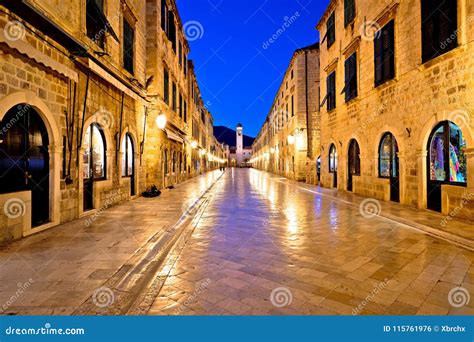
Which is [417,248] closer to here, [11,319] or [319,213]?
[319,213]

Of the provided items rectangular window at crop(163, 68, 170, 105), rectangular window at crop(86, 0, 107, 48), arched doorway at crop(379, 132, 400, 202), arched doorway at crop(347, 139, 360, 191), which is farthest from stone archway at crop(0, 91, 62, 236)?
arched doorway at crop(347, 139, 360, 191)

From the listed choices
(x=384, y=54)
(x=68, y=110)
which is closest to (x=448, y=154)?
(x=384, y=54)

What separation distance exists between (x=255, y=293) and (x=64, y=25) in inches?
303

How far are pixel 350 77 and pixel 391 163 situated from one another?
5.51 metres

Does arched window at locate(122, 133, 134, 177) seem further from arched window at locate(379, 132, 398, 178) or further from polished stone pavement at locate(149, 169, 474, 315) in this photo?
arched window at locate(379, 132, 398, 178)

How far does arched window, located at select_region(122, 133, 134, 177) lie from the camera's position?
35.9 feet

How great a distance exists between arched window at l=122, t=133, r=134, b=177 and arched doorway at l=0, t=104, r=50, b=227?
14.5 feet

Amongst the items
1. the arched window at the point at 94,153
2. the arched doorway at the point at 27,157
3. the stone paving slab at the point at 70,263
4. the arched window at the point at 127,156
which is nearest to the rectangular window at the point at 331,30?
the arched window at the point at 127,156

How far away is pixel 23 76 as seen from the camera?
553cm

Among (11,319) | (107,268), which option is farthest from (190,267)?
(11,319)

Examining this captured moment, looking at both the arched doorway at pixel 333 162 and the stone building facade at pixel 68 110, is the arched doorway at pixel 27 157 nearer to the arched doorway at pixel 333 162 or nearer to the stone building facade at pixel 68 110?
the stone building facade at pixel 68 110

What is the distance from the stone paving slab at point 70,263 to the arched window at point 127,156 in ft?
13.2

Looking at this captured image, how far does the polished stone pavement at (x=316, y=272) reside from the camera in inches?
118

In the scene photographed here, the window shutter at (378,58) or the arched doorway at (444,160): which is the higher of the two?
the window shutter at (378,58)
